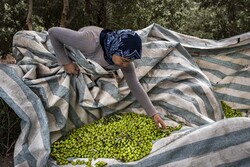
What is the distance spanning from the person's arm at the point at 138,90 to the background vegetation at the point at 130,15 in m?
2.85

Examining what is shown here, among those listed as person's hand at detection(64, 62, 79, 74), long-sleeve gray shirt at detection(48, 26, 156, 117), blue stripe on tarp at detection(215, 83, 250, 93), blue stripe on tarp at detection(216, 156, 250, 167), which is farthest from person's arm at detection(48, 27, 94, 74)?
blue stripe on tarp at detection(215, 83, 250, 93)

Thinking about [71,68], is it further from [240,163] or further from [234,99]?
[234,99]

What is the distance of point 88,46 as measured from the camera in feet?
9.28

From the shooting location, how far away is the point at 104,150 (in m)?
2.66

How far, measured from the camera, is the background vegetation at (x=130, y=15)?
234 inches

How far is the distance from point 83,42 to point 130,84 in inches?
21.4

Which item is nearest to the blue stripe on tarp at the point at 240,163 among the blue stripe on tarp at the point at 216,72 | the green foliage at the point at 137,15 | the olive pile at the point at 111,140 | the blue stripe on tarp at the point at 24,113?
the olive pile at the point at 111,140

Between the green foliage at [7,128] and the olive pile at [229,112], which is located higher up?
the green foliage at [7,128]

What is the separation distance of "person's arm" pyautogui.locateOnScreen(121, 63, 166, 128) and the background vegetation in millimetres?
2845

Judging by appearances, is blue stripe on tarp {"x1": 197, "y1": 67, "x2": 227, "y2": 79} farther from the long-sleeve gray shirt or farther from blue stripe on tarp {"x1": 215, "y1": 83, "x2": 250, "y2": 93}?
the long-sleeve gray shirt

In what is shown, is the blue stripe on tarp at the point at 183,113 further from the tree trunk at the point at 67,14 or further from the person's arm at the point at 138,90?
the tree trunk at the point at 67,14

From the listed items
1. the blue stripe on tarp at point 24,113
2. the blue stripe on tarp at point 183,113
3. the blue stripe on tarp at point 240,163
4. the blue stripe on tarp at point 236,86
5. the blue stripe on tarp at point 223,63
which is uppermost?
the blue stripe on tarp at point 24,113

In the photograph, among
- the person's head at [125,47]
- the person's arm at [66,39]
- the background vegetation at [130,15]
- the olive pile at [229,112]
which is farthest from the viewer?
the background vegetation at [130,15]

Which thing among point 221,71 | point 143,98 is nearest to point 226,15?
point 221,71
